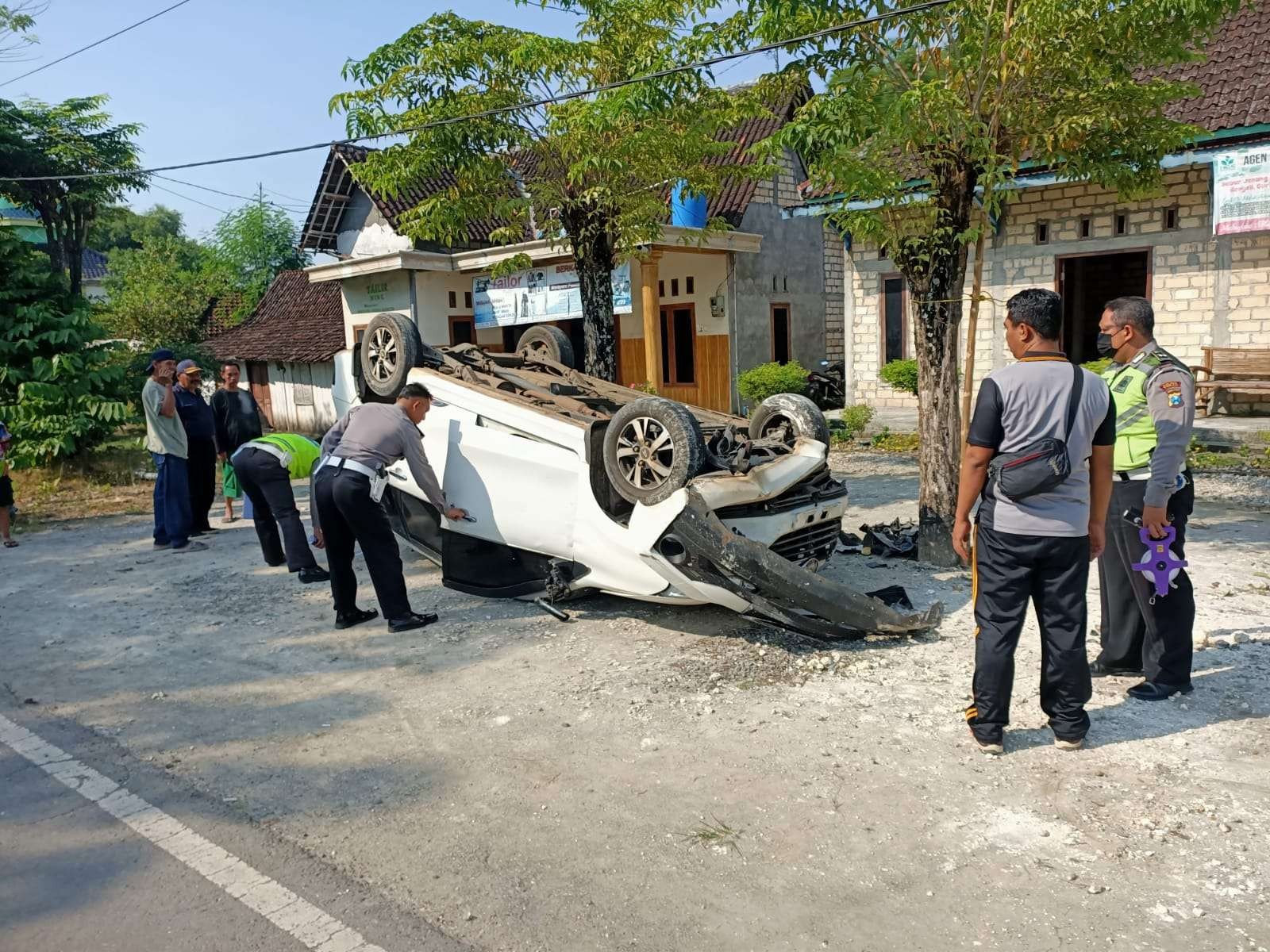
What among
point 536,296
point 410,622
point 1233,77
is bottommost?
point 410,622

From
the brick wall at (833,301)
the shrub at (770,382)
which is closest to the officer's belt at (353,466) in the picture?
the shrub at (770,382)

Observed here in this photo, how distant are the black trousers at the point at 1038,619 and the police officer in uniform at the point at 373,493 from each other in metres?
Result: 3.26

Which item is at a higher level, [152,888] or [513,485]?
[513,485]

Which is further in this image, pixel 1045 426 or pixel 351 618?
pixel 351 618

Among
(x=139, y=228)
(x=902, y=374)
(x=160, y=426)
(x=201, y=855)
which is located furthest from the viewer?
(x=139, y=228)

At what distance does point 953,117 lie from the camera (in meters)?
6.38

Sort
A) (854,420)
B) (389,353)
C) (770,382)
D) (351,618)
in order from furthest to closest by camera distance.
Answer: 1. (770,382)
2. (854,420)
3. (389,353)
4. (351,618)

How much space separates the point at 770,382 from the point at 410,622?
1109 cm

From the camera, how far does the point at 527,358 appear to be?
26.3 ft

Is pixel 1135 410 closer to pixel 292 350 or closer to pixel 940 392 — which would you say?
pixel 940 392

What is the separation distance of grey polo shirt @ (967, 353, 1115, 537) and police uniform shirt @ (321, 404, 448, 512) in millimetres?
3411

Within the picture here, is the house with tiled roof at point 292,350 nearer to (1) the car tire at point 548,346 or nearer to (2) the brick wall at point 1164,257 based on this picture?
(2) the brick wall at point 1164,257

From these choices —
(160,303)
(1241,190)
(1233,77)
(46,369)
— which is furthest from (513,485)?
(160,303)

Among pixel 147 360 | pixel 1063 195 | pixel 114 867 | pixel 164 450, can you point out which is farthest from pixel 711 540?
pixel 147 360
